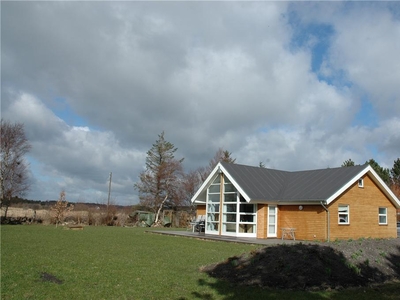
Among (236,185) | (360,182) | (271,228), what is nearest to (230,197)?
(236,185)

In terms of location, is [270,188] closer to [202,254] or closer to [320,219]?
[320,219]

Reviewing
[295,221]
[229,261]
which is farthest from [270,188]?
[229,261]

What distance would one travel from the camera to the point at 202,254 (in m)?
14.1

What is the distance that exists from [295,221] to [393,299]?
574 inches

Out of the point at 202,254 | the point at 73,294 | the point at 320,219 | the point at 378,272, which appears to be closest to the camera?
the point at 73,294

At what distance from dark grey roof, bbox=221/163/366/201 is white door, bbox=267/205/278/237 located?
71 centimetres

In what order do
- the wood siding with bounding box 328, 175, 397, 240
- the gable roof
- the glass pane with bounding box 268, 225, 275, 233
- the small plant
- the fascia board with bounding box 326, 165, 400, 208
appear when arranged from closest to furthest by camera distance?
1. the small plant
2. the fascia board with bounding box 326, 165, 400, 208
3. the wood siding with bounding box 328, 175, 397, 240
4. the gable roof
5. the glass pane with bounding box 268, 225, 275, 233

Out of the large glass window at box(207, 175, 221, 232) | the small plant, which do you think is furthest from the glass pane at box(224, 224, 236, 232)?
the small plant

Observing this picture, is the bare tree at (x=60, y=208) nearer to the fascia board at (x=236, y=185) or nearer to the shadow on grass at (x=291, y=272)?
the fascia board at (x=236, y=185)

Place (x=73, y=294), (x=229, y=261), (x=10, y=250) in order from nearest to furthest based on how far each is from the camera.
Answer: (x=73, y=294) < (x=229, y=261) < (x=10, y=250)

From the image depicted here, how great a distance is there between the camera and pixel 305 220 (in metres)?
21.5

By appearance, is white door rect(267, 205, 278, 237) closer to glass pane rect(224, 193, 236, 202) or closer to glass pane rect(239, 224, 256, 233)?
glass pane rect(239, 224, 256, 233)

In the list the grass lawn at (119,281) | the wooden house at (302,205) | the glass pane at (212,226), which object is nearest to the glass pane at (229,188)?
the wooden house at (302,205)

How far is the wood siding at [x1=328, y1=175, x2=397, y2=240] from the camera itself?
69.5 feet
